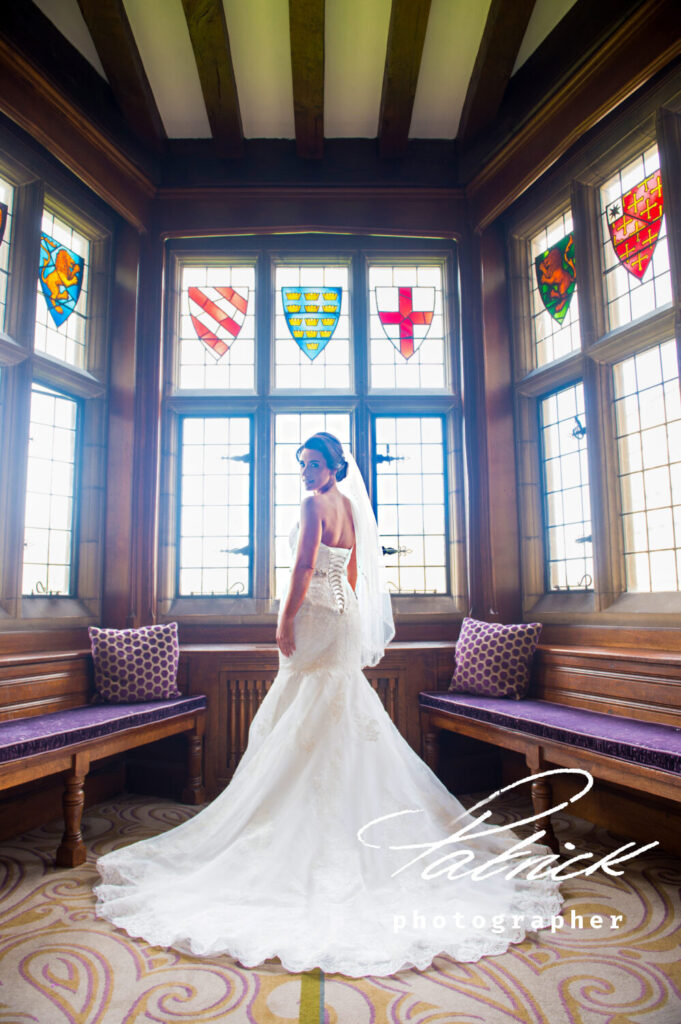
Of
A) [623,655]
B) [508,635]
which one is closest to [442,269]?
[508,635]

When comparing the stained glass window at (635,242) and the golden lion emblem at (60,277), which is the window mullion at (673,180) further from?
the golden lion emblem at (60,277)

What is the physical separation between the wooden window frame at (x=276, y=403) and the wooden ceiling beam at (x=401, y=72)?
0.66 meters

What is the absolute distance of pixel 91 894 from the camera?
8.34 feet

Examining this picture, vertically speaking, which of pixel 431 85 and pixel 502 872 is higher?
pixel 431 85

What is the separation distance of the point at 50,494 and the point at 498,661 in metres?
2.82

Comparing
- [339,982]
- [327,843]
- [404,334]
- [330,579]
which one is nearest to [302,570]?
[330,579]

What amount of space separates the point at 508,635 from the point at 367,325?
7.78ft

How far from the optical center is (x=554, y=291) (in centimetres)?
423


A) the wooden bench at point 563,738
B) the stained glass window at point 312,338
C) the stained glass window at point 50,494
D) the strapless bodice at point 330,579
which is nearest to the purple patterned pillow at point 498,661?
the wooden bench at point 563,738

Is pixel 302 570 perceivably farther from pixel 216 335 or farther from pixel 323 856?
pixel 216 335

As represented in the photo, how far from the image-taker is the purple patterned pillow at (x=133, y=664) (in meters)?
3.70

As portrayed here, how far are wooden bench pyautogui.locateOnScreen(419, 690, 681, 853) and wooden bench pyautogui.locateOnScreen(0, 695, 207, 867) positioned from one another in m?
1.40

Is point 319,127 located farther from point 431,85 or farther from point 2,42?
point 2,42

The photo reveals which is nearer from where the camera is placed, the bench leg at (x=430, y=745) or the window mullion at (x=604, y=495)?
the window mullion at (x=604, y=495)
